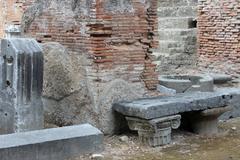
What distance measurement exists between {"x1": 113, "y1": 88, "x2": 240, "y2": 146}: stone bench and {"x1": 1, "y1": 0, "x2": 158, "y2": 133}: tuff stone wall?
312 mm

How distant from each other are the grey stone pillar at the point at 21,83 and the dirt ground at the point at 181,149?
0.89 metres

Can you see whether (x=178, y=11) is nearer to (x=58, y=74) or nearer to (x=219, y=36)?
(x=219, y=36)

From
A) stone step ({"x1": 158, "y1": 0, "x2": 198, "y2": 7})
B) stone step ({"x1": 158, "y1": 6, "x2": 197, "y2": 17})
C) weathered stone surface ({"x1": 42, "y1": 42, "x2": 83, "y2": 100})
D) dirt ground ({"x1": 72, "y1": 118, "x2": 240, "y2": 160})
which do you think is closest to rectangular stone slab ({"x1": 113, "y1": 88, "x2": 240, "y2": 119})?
dirt ground ({"x1": 72, "y1": 118, "x2": 240, "y2": 160})

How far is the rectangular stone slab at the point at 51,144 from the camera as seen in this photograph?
5.30 m

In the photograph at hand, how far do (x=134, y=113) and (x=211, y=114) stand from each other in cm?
127

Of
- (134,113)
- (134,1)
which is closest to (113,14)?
(134,1)

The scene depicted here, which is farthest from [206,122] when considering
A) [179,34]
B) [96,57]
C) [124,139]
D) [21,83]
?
[179,34]

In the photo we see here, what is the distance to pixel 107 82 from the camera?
6.75 m

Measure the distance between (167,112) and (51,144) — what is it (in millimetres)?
1587

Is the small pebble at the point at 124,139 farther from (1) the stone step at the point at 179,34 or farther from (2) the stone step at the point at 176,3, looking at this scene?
(2) the stone step at the point at 176,3

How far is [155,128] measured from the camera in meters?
6.25

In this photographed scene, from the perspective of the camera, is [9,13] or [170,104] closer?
[170,104]

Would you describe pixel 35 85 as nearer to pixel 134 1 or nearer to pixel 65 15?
pixel 65 15

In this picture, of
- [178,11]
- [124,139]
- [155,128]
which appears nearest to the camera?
[155,128]
